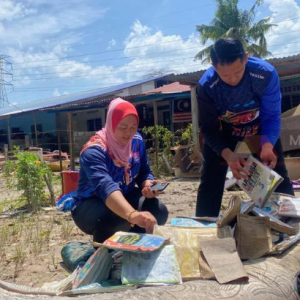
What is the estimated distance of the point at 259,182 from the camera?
96.0 inches

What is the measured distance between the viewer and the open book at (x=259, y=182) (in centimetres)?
230

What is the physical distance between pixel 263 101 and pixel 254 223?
0.90 m

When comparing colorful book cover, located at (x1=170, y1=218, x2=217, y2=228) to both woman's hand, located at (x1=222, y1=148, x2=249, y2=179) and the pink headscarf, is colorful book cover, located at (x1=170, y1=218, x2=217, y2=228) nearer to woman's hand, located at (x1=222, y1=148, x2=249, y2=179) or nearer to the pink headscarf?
woman's hand, located at (x1=222, y1=148, x2=249, y2=179)

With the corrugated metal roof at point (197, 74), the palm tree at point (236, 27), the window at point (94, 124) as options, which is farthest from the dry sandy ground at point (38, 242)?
the palm tree at point (236, 27)

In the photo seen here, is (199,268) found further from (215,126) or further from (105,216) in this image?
(215,126)

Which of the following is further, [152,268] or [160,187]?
[160,187]

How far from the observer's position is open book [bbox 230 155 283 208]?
230cm

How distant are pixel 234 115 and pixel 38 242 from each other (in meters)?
2.10

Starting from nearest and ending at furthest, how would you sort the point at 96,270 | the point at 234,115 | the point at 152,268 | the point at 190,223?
the point at 152,268
the point at 96,270
the point at 190,223
the point at 234,115

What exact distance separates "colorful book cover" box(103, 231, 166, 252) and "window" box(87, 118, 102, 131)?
1758 centimetres

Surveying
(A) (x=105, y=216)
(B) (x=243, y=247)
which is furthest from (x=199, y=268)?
(A) (x=105, y=216)

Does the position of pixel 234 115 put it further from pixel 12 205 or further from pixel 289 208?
pixel 12 205

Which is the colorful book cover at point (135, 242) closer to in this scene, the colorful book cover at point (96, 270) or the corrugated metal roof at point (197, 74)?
the colorful book cover at point (96, 270)

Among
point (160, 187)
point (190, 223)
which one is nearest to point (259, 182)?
point (190, 223)
